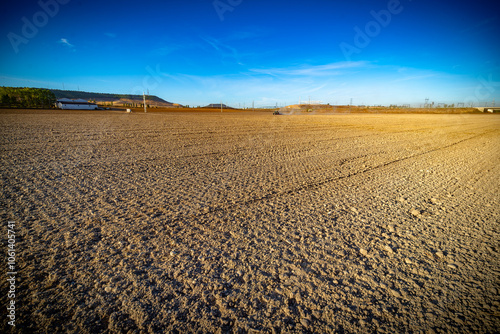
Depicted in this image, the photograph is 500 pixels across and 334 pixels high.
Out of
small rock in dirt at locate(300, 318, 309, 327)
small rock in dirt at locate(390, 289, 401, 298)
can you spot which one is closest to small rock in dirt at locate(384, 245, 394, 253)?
small rock in dirt at locate(390, 289, 401, 298)

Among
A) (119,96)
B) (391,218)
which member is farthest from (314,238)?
(119,96)

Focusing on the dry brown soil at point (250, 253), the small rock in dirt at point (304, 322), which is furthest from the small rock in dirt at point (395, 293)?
the small rock in dirt at point (304, 322)

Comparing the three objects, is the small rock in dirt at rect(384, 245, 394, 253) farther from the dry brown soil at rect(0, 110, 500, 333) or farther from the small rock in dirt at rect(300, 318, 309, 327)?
Answer: the small rock in dirt at rect(300, 318, 309, 327)

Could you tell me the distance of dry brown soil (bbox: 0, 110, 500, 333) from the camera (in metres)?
1.69

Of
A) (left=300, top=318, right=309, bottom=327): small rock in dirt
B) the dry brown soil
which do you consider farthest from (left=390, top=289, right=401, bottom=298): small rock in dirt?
(left=300, top=318, right=309, bottom=327): small rock in dirt

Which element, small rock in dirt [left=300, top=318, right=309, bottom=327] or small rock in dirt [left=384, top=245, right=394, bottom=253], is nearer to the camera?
small rock in dirt [left=300, top=318, right=309, bottom=327]

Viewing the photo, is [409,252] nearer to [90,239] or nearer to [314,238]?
[314,238]

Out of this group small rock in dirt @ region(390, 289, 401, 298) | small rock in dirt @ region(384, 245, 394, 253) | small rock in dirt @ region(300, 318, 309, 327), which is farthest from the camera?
small rock in dirt @ region(384, 245, 394, 253)

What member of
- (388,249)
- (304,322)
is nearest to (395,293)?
(388,249)

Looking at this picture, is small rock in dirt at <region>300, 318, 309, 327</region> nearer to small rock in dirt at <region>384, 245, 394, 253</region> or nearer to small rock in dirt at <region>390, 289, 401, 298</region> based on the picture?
small rock in dirt at <region>390, 289, 401, 298</region>

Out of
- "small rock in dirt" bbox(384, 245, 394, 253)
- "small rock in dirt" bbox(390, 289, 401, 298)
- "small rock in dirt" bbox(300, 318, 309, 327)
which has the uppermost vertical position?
"small rock in dirt" bbox(384, 245, 394, 253)

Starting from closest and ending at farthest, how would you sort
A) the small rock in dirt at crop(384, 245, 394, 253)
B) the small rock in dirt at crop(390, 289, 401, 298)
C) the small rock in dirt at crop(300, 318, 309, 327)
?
1. the small rock in dirt at crop(300, 318, 309, 327)
2. the small rock in dirt at crop(390, 289, 401, 298)
3. the small rock in dirt at crop(384, 245, 394, 253)

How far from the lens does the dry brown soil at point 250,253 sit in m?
1.69

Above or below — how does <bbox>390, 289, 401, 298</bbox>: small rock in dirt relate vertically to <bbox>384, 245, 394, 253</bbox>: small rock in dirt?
below
